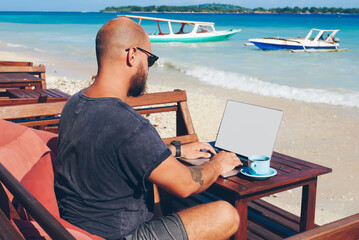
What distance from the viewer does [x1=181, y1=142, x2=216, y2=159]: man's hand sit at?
2604 mm

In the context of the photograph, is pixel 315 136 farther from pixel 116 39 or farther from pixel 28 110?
pixel 116 39

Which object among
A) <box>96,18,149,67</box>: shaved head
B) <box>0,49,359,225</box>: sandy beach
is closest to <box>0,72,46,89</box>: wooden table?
<box>0,49,359,225</box>: sandy beach

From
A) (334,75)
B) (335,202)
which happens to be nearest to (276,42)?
(334,75)

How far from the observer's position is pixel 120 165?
1.78 meters

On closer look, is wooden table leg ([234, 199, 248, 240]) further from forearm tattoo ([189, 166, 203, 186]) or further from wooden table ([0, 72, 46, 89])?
wooden table ([0, 72, 46, 89])

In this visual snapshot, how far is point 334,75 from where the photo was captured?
1648 centimetres

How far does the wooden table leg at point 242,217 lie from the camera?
2211 mm

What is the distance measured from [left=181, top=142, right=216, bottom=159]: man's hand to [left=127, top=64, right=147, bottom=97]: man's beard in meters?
0.70

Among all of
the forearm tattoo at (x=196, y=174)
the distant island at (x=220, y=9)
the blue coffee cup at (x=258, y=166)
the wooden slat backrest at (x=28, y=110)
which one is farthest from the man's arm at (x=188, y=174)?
the distant island at (x=220, y=9)

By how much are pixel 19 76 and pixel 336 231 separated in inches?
238

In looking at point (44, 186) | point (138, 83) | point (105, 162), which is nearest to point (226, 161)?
point (138, 83)

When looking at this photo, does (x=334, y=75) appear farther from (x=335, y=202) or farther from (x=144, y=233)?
(x=144, y=233)

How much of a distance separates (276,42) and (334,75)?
976 cm

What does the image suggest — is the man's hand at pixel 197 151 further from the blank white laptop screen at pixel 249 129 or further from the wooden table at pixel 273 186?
the wooden table at pixel 273 186
